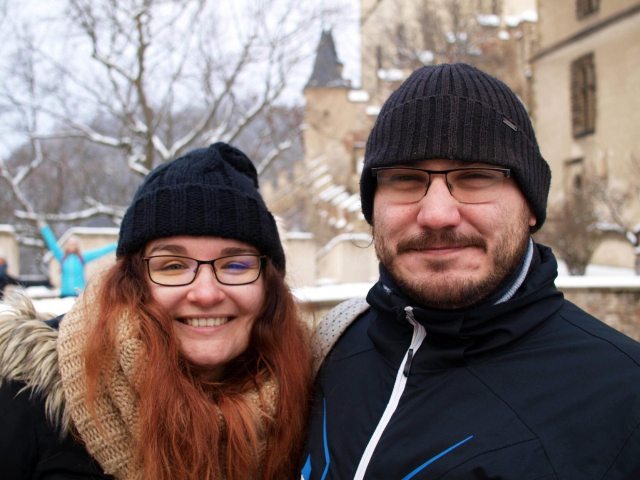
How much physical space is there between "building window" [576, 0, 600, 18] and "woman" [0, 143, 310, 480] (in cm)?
1782

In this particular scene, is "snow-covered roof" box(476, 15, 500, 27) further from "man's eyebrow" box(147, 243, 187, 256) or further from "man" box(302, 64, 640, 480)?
"man's eyebrow" box(147, 243, 187, 256)

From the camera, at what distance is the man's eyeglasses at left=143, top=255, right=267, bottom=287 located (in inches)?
85.7

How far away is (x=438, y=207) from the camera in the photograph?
176cm

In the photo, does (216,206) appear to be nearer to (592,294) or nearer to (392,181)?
(392,181)

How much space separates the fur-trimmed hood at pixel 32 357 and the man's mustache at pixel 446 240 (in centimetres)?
140

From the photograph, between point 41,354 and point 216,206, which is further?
point 216,206

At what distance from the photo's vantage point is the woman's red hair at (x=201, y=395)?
196cm

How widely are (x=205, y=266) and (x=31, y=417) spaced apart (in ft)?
2.68

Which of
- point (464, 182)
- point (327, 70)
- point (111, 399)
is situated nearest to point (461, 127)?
point (464, 182)

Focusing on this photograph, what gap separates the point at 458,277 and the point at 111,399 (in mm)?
1326

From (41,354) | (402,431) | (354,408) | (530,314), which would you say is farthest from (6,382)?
(530,314)

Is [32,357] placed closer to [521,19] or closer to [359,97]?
[359,97]

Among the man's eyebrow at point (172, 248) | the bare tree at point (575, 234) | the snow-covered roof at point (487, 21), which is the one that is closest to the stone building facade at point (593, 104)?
the bare tree at point (575, 234)

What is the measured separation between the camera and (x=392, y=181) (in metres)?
1.91
